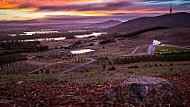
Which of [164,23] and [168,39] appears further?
[164,23]

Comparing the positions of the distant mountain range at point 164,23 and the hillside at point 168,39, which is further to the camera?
the distant mountain range at point 164,23

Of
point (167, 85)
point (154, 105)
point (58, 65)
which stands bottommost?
point (58, 65)

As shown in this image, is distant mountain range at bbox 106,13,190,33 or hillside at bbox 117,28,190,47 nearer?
hillside at bbox 117,28,190,47

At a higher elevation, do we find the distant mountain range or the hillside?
the distant mountain range

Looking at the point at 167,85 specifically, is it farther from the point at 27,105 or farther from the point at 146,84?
the point at 27,105

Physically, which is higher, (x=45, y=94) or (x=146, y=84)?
(x=146, y=84)

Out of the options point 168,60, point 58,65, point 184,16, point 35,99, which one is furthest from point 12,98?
point 184,16

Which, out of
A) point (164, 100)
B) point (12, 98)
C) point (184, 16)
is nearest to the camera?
point (164, 100)

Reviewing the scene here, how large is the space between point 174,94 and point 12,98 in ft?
18.0

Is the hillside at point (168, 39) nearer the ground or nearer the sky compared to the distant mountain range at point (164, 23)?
nearer the ground

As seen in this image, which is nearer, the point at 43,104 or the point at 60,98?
the point at 43,104

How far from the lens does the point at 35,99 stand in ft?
20.8

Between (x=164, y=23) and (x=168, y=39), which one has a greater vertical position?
(x=164, y=23)

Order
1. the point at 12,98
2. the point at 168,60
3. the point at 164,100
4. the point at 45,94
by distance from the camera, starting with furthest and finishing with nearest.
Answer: the point at 168,60, the point at 45,94, the point at 12,98, the point at 164,100
